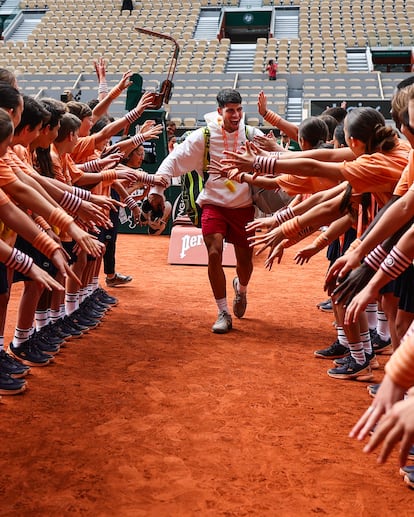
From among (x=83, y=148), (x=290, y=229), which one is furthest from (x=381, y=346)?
(x=83, y=148)

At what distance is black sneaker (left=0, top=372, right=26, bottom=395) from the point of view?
3650 millimetres

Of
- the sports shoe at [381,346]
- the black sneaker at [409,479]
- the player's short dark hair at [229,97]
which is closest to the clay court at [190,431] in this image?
the black sneaker at [409,479]

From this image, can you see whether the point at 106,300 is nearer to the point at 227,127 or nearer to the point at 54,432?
the point at 227,127

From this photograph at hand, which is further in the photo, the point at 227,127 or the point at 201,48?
the point at 201,48

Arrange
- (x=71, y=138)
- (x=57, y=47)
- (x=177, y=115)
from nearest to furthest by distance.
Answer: (x=71, y=138), (x=177, y=115), (x=57, y=47)

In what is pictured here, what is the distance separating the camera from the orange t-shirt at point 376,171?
323 cm

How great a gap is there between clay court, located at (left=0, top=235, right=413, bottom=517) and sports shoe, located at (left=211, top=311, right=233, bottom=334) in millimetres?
88

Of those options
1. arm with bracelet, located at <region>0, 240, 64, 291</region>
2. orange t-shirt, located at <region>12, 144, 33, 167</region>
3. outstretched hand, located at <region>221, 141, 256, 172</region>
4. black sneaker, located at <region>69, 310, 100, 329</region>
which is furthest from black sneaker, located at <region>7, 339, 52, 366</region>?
outstretched hand, located at <region>221, 141, 256, 172</region>

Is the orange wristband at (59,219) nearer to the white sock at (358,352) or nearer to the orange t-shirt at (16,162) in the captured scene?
the orange t-shirt at (16,162)

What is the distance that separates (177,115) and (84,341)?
15053mm

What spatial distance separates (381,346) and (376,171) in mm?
1988

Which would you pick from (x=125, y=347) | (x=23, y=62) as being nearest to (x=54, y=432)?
(x=125, y=347)

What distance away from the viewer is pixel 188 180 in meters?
5.86

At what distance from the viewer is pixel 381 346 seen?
4.82 meters
